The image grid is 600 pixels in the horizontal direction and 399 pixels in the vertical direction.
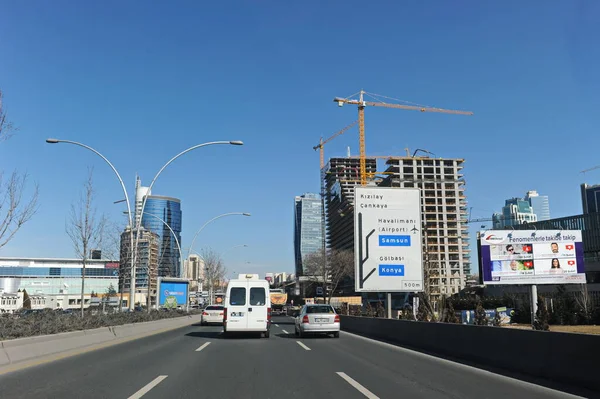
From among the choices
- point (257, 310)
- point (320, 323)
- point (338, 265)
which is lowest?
point (320, 323)

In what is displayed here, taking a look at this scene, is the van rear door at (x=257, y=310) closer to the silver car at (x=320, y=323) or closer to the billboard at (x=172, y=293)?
the silver car at (x=320, y=323)

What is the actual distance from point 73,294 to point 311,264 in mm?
72006

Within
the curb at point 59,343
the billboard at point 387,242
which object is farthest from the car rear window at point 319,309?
the curb at point 59,343

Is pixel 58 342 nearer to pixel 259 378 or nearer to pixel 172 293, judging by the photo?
pixel 259 378

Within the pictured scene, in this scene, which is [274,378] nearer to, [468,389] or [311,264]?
[468,389]

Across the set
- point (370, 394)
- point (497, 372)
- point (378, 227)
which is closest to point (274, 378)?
point (370, 394)

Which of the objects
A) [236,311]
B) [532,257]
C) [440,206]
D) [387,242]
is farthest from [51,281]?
[387,242]

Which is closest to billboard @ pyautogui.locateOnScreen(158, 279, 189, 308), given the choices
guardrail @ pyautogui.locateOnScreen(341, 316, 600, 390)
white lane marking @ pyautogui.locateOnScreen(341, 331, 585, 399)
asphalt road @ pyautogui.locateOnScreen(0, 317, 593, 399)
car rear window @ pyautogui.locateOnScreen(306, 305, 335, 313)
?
car rear window @ pyautogui.locateOnScreen(306, 305, 335, 313)

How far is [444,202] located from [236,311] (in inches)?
5705

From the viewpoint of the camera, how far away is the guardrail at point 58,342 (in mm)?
11712

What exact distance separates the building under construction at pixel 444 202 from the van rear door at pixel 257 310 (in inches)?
4917

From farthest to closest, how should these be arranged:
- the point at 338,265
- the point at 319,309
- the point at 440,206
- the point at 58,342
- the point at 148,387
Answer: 1. the point at 440,206
2. the point at 338,265
3. the point at 319,309
4. the point at 58,342
5. the point at 148,387

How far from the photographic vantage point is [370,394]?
838cm

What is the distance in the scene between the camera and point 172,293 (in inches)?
1972
